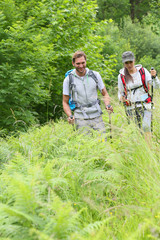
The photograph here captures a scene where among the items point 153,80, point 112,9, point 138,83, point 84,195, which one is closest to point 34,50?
point 138,83

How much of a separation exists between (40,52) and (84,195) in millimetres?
6107

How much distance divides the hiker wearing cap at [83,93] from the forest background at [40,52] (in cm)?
66

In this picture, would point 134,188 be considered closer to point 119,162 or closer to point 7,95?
point 119,162

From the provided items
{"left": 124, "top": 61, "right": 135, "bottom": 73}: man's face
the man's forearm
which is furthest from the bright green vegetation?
{"left": 124, "top": 61, "right": 135, "bottom": 73}: man's face

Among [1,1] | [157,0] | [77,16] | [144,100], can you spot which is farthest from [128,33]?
[144,100]

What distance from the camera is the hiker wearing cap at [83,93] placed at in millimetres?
5359

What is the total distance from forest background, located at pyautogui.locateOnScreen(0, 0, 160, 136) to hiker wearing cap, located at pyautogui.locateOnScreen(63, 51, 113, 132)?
0.66 metres

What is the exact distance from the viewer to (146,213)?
98.5 inches

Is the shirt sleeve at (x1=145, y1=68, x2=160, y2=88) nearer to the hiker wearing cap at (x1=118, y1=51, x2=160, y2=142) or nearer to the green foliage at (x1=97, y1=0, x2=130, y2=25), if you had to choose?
the hiker wearing cap at (x1=118, y1=51, x2=160, y2=142)

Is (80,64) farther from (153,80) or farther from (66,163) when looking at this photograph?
(66,163)

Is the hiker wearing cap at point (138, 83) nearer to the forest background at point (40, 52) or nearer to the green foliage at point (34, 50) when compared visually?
the forest background at point (40, 52)

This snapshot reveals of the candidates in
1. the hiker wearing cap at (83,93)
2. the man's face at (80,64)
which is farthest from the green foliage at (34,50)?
the man's face at (80,64)

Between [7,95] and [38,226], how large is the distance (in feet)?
20.8

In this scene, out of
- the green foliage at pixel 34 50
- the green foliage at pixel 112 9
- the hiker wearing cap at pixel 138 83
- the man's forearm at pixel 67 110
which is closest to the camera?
the hiker wearing cap at pixel 138 83
